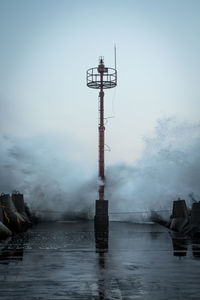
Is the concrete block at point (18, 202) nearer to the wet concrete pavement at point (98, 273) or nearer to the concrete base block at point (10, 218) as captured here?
the concrete base block at point (10, 218)

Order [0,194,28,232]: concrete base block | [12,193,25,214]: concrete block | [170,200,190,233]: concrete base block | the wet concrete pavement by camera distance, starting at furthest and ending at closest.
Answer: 1. [12,193,25,214]: concrete block
2. [170,200,190,233]: concrete base block
3. [0,194,28,232]: concrete base block
4. the wet concrete pavement

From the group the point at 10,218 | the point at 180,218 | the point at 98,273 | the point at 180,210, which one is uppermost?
the point at 180,210

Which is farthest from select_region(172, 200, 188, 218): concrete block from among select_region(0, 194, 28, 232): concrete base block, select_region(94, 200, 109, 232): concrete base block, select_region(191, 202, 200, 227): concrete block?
select_region(0, 194, 28, 232): concrete base block

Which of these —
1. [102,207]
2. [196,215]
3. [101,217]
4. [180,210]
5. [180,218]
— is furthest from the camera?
[180,210]

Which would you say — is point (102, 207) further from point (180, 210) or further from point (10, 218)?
point (10, 218)

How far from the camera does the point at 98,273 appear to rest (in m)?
15.2

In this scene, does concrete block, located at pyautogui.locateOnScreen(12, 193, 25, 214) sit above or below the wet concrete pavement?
above

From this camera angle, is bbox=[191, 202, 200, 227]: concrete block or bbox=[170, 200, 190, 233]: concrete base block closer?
bbox=[191, 202, 200, 227]: concrete block

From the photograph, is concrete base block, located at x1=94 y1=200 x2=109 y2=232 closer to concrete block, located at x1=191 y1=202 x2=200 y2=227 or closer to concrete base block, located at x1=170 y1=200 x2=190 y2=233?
concrete base block, located at x1=170 y1=200 x2=190 y2=233

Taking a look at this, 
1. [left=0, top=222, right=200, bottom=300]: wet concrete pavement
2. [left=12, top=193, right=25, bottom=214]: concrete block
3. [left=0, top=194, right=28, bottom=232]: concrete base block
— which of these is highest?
[left=12, top=193, right=25, bottom=214]: concrete block

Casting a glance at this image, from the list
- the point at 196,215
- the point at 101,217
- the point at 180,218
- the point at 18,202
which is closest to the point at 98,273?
the point at 196,215

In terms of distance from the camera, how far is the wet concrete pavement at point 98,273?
12023 mm

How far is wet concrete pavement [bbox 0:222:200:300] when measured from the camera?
12023 mm

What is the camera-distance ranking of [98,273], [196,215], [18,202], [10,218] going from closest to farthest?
[98,273], [196,215], [10,218], [18,202]
